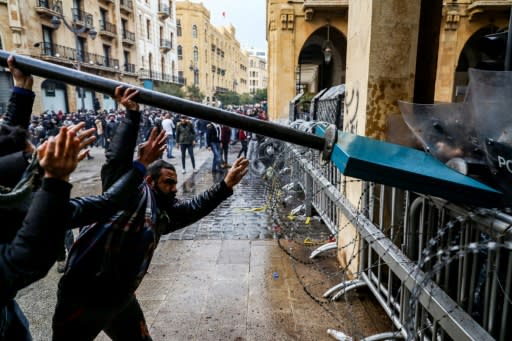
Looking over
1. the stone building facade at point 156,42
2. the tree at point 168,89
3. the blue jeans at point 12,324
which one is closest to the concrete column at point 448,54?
the blue jeans at point 12,324

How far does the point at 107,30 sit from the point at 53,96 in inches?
462

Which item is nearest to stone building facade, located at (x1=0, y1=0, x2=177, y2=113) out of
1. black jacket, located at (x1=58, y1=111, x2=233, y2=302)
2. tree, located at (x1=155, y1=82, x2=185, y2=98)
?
tree, located at (x1=155, y1=82, x2=185, y2=98)

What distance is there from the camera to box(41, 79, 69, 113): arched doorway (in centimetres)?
3091

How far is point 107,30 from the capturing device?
129ft

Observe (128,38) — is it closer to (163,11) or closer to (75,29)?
(163,11)

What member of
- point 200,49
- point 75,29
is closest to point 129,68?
point 75,29

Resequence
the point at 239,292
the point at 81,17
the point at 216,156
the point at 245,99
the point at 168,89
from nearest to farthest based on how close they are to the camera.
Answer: the point at 239,292 < the point at 216,156 < the point at 81,17 < the point at 168,89 < the point at 245,99

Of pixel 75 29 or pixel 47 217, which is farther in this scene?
pixel 75 29

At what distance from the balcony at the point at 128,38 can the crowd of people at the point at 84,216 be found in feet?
148

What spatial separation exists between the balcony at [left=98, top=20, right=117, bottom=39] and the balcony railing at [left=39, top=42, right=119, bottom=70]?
2340 millimetres

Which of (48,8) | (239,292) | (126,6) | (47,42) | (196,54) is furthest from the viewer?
(196,54)

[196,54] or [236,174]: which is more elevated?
[196,54]

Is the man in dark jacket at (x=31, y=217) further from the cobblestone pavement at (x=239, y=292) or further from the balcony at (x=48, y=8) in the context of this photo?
the balcony at (x=48, y=8)

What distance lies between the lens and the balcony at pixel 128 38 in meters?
42.7
